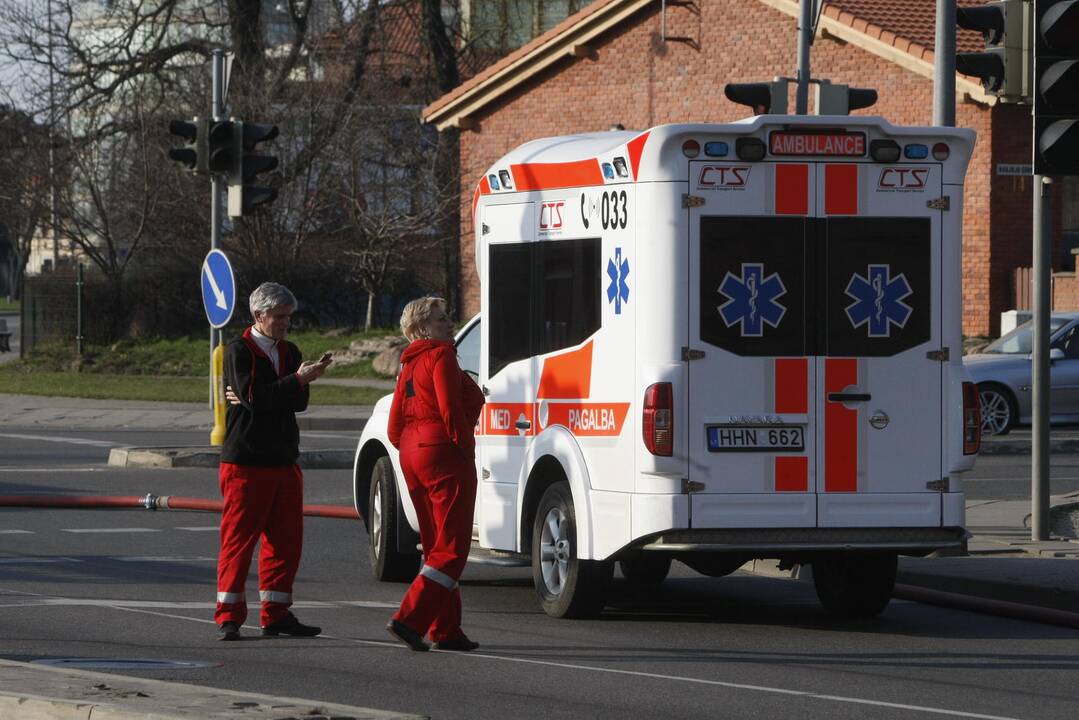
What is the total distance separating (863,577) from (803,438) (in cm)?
111

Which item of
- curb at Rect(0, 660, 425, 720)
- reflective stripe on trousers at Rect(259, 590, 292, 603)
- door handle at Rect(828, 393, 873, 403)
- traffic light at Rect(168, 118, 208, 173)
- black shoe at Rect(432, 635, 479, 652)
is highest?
traffic light at Rect(168, 118, 208, 173)

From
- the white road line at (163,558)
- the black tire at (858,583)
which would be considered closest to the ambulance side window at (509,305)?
the black tire at (858,583)

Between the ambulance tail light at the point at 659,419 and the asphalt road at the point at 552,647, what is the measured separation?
0.98m

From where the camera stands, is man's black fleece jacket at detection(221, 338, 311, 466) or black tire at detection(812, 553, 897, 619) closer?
man's black fleece jacket at detection(221, 338, 311, 466)

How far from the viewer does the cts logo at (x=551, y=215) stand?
10547 millimetres

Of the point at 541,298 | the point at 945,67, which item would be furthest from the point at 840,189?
the point at 945,67

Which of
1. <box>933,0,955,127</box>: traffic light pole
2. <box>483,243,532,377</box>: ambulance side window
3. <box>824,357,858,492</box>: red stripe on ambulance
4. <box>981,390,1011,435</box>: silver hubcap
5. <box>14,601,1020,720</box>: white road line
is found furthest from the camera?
<box>981,390,1011,435</box>: silver hubcap

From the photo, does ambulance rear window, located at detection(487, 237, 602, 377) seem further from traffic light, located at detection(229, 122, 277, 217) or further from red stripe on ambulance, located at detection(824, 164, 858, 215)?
traffic light, located at detection(229, 122, 277, 217)

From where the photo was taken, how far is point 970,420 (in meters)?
10.1

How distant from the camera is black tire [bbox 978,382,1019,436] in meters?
22.9

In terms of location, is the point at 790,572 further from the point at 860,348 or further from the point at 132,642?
the point at 132,642

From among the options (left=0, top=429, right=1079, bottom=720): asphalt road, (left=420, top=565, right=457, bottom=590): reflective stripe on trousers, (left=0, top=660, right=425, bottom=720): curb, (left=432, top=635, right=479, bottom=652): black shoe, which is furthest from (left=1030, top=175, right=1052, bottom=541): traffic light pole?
(left=0, top=660, right=425, bottom=720): curb

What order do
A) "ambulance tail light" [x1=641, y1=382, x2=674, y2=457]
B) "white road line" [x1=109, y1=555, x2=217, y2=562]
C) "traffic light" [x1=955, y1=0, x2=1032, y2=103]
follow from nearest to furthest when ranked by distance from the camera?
1. "ambulance tail light" [x1=641, y1=382, x2=674, y2=457]
2. "traffic light" [x1=955, y1=0, x2=1032, y2=103]
3. "white road line" [x1=109, y1=555, x2=217, y2=562]

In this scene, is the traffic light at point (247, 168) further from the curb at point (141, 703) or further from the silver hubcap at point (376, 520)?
the curb at point (141, 703)
